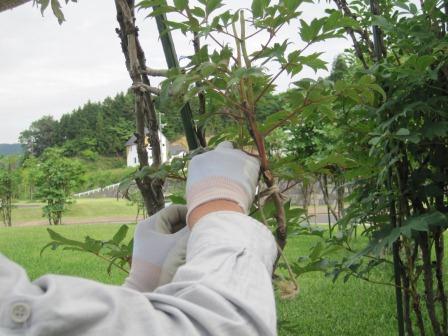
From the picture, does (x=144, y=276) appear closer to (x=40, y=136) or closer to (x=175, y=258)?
(x=175, y=258)

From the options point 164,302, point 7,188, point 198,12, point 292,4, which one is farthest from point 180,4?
point 7,188

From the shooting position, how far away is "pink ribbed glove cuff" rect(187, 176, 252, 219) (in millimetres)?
775

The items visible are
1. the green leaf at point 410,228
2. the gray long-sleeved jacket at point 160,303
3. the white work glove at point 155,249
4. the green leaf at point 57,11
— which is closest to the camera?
the gray long-sleeved jacket at point 160,303

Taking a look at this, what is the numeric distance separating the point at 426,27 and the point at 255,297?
121cm

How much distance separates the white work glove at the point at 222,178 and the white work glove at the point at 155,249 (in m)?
0.10

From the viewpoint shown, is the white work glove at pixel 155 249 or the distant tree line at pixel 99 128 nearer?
the white work glove at pixel 155 249

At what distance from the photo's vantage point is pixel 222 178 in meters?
0.80

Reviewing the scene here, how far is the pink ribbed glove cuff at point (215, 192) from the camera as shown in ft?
2.54

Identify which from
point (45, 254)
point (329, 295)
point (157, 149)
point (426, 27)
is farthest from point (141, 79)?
point (45, 254)

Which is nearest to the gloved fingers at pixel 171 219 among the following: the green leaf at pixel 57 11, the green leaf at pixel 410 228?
the green leaf at pixel 57 11

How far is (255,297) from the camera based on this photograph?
1.96 ft

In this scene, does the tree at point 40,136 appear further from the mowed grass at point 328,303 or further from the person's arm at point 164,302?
the person's arm at point 164,302

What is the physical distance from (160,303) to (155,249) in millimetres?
342

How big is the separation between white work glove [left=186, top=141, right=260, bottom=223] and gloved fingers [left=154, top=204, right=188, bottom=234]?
129mm
